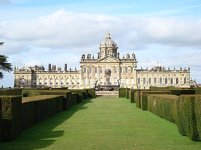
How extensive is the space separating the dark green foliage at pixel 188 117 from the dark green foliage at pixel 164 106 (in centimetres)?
209

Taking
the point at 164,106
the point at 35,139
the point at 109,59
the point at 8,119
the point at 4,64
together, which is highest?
the point at 109,59

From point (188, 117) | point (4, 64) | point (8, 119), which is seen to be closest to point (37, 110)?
point (8, 119)

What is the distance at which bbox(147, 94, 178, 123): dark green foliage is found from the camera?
13997 millimetres

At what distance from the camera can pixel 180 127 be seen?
35.8 feet

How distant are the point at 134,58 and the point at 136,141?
96339 mm

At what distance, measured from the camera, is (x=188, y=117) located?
10.3 m

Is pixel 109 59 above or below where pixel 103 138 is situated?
above

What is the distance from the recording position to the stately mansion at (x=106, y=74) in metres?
104

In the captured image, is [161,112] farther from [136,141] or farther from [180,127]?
[136,141]

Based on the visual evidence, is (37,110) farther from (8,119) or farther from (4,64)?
(4,64)

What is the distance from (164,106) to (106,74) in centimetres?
8883

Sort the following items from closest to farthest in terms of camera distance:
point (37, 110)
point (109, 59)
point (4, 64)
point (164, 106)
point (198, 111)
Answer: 1. point (198, 111)
2. point (37, 110)
3. point (164, 106)
4. point (4, 64)
5. point (109, 59)

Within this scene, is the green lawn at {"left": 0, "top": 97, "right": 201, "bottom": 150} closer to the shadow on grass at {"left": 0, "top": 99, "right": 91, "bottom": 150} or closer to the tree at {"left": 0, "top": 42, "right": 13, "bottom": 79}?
the shadow on grass at {"left": 0, "top": 99, "right": 91, "bottom": 150}

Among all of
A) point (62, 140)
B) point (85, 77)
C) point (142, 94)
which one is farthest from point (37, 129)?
point (85, 77)
